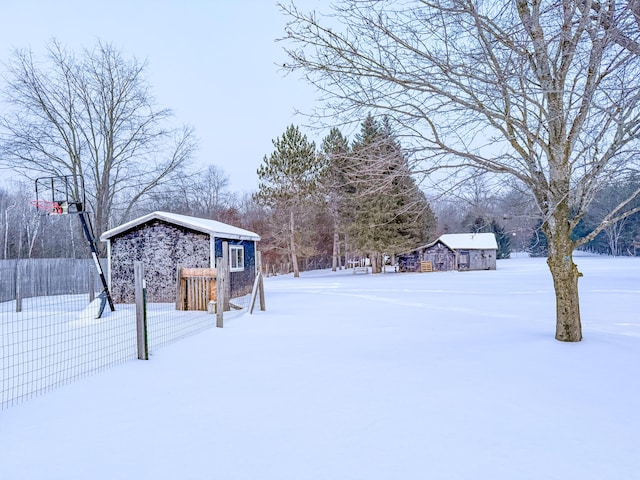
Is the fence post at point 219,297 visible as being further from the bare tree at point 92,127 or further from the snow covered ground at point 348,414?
the bare tree at point 92,127

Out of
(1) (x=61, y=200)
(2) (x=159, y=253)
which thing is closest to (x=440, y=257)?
(2) (x=159, y=253)

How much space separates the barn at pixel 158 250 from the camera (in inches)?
477

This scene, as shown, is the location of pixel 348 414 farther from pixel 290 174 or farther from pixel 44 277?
pixel 290 174

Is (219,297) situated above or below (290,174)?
below

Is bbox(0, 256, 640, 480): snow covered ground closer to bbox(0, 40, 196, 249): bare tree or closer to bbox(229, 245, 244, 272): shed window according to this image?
bbox(229, 245, 244, 272): shed window

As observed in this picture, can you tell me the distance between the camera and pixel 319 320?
8.54 meters

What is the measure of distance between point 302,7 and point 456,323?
6052 millimetres

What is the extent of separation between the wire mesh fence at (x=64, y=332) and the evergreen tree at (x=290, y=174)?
14.4 meters

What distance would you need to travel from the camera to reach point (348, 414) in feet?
10.9

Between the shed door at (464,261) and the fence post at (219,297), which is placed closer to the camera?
the fence post at (219,297)

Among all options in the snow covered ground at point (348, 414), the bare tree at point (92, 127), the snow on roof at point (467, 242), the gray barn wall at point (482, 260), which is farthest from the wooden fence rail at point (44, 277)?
the gray barn wall at point (482, 260)

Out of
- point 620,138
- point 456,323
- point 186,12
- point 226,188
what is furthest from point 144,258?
point 226,188

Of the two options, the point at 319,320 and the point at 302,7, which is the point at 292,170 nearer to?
the point at 319,320

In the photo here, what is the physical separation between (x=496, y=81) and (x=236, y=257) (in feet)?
36.6
